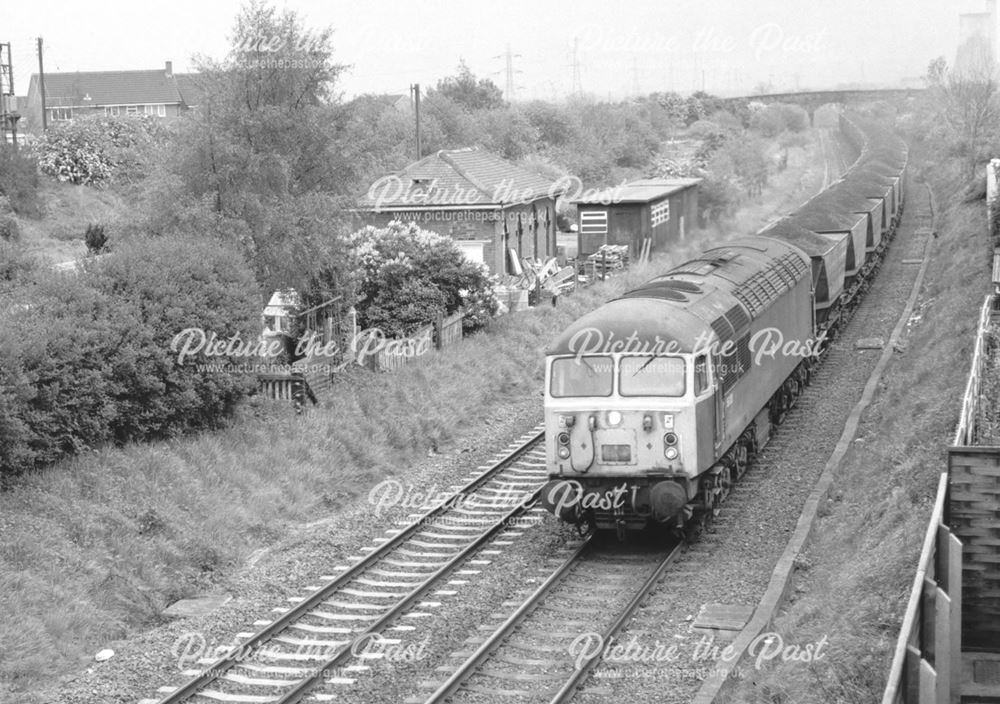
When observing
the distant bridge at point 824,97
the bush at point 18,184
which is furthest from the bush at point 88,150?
the distant bridge at point 824,97

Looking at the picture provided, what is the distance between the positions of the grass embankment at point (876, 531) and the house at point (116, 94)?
67.5 meters

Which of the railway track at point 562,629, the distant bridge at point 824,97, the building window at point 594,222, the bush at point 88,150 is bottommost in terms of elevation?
the railway track at point 562,629

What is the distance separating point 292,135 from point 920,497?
40.1 feet

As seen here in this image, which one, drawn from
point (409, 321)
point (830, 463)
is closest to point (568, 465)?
point (830, 463)

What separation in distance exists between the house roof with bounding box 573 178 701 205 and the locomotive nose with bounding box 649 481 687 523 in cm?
2715

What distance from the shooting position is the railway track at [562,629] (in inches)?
407

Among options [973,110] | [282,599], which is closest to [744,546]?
Answer: [282,599]

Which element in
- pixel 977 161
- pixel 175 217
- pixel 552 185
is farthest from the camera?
pixel 977 161

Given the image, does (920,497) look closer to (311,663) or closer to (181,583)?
(311,663)

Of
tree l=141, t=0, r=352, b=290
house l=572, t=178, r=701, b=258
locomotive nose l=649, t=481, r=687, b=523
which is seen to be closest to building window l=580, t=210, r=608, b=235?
house l=572, t=178, r=701, b=258

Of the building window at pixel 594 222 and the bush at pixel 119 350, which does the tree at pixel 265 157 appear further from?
the building window at pixel 594 222

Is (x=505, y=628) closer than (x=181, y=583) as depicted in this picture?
Yes

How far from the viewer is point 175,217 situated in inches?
765

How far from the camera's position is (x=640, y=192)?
4334 centimetres
